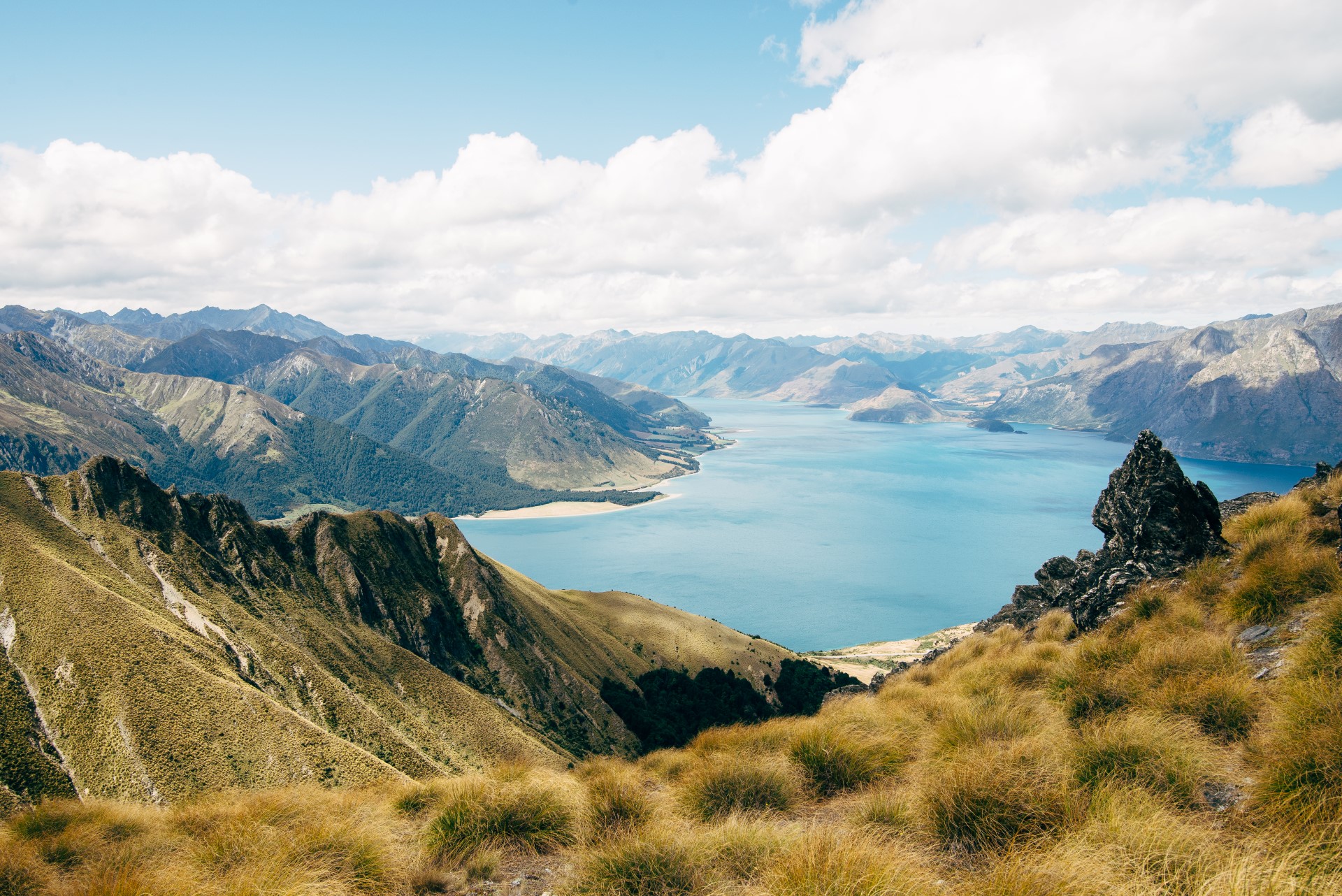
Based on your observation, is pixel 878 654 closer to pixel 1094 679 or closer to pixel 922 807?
pixel 1094 679

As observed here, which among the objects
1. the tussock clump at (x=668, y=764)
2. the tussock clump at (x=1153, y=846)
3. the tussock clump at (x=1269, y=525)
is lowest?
the tussock clump at (x=668, y=764)

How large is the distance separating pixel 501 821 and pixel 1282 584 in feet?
53.6

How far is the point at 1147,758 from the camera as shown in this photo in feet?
28.6

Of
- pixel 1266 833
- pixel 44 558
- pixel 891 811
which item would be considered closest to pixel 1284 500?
pixel 1266 833

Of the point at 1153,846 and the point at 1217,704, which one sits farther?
the point at 1217,704

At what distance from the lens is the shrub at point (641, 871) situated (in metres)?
7.62

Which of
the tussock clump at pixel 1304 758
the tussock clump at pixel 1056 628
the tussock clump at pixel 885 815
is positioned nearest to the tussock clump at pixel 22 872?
the tussock clump at pixel 885 815

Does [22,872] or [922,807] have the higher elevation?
[922,807]

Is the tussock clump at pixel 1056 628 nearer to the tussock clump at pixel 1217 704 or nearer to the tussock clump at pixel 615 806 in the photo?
the tussock clump at pixel 1217 704

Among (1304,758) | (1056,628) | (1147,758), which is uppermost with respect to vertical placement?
(1304,758)

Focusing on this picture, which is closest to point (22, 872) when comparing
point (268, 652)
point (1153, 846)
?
point (1153, 846)

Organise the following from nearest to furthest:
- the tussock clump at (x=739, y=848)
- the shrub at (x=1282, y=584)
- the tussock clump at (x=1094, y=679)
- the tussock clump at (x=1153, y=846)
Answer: the tussock clump at (x=1153, y=846), the tussock clump at (x=739, y=848), the tussock clump at (x=1094, y=679), the shrub at (x=1282, y=584)

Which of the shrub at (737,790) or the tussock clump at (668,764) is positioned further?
the tussock clump at (668,764)

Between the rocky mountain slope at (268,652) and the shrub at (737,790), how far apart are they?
1254 cm
